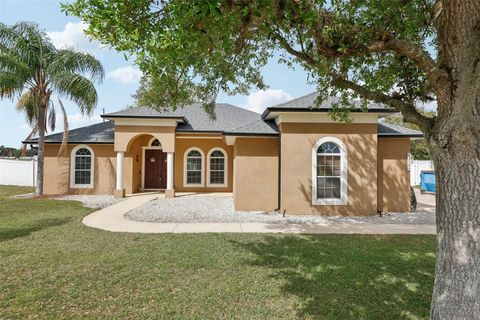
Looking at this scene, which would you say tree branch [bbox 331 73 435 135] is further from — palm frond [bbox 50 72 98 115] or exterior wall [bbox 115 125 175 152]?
palm frond [bbox 50 72 98 115]

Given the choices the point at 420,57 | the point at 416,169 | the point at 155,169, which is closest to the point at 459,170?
the point at 420,57

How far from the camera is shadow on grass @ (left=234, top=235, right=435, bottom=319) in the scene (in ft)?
13.8

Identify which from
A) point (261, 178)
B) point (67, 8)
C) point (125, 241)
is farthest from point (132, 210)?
point (67, 8)

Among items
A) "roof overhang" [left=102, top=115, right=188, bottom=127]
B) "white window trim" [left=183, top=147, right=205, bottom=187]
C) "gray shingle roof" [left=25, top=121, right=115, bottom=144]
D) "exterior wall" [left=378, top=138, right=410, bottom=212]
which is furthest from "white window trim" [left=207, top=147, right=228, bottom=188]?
"exterior wall" [left=378, top=138, right=410, bottom=212]

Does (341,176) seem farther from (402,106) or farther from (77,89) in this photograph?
(77,89)

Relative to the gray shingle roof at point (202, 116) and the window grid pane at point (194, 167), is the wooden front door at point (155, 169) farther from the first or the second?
the gray shingle roof at point (202, 116)

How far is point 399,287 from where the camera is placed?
4.90 m

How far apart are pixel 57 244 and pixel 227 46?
6.79 m

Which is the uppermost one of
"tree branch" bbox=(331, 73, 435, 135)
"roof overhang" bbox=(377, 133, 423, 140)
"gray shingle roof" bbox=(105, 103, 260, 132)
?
"gray shingle roof" bbox=(105, 103, 260, 132)

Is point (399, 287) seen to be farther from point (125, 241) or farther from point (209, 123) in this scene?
point (209, 123)

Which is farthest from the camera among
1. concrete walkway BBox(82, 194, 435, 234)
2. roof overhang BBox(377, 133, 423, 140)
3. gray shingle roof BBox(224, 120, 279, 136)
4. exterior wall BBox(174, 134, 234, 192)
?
exterior wall BBox(174, 134, 234, 192)

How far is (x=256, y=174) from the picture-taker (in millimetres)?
11953

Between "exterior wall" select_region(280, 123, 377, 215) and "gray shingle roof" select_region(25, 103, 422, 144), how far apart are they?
955 millimetres

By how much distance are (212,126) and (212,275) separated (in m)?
13.3
